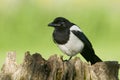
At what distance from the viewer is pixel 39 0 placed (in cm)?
1469

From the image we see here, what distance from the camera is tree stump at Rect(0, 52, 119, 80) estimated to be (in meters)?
6.59

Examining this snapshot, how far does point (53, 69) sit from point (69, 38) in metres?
1.79

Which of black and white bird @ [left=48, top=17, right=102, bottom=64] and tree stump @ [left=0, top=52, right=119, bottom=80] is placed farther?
black and white bird @ [left=48, top=17, right=102, bottom=64]

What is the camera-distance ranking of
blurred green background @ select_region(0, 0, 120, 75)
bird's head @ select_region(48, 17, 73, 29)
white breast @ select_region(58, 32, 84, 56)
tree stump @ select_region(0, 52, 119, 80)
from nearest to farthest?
tree stump @ select_region(0, 52, 119, 80), bird's head @ select_region(48, 17, 73, 29), white breast @ select_region(58, 32, 84, 56), blurred green background @ select_region(0, 0, 120, 75)

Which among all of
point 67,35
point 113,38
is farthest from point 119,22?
point 67,35

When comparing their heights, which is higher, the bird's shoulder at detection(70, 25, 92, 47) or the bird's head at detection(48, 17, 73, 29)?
the bird's head at detection(48, 17, 73, 29)

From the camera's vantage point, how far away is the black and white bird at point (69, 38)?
8352 millimetres

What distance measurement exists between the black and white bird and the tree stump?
1.51 metres

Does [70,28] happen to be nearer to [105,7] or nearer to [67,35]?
[67,35]

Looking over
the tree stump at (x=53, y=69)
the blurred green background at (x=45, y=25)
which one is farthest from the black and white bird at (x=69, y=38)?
the blurred green background at (x=45, y=25)

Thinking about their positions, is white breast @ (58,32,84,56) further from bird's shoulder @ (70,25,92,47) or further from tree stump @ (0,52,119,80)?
tree stump @ (0,52,119,80)

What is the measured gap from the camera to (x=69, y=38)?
27.6 feet

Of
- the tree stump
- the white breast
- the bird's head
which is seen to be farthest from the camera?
the white breast

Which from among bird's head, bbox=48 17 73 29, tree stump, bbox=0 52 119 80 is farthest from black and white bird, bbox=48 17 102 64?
tree stump, bbox=0 52 119 80
